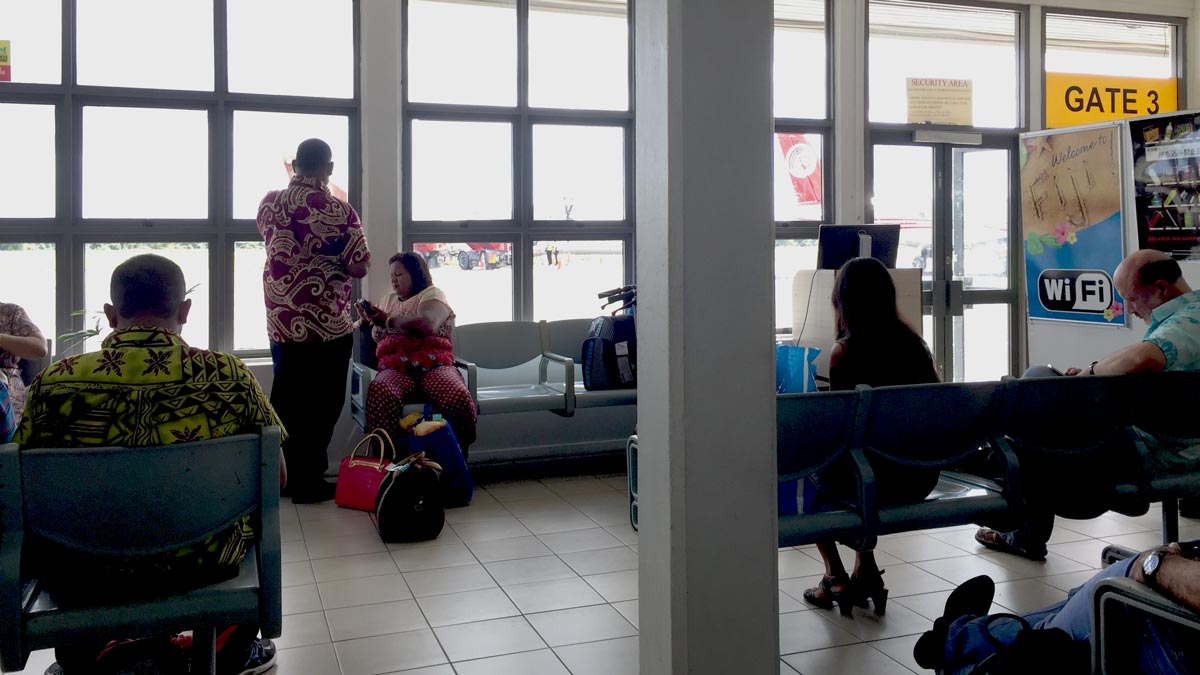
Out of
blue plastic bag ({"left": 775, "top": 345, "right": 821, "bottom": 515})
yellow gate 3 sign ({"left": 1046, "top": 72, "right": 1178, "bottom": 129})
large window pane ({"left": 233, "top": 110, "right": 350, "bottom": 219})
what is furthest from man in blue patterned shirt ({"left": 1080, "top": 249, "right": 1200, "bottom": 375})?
large window pane ({"left": 233, "top": 110, "right": 350, "bottom": 219})

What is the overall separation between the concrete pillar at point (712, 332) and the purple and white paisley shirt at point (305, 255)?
2934 mm

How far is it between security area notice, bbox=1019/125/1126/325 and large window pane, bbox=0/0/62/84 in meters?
5.86

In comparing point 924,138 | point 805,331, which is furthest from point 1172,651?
point 924,138

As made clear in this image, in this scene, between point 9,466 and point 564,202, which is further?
point 564,202

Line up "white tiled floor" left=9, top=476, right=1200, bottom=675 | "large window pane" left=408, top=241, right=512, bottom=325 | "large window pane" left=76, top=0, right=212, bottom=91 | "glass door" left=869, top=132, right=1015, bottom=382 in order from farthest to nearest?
1. "glass door" left=869, top=132, right=1015, bottom=382
2. "large window pane" left=408, top=241, right=512, bottom=325
3. "large window pane" left=76, top=0, right=212, bottom=91
4. "white tiled floor" left=9, top=476, right=1200, bottom=675

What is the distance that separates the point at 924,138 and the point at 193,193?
4.70m

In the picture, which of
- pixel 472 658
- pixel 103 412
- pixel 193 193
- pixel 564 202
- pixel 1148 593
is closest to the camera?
pixel 1148 593

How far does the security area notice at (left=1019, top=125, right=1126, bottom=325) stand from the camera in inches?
237

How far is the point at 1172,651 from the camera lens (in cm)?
184

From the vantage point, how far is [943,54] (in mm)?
6887

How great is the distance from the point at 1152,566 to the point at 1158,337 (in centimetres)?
172

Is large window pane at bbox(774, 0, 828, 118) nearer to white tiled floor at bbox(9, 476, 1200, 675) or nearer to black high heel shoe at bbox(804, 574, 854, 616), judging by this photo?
white tiled floor at bbox(9, 476, 1200, 675)

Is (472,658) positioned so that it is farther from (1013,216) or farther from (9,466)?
(1013,216)

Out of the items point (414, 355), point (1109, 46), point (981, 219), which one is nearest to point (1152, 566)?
point (414, 355)
